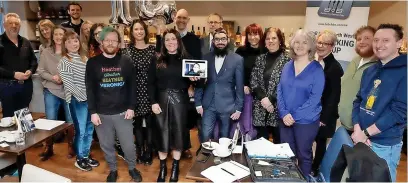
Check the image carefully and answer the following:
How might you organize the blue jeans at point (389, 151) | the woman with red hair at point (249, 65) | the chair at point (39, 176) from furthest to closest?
the woman with red hair at point (249, 65) < the blue jeans at point (389, 151) < the chair at point (39, 176)

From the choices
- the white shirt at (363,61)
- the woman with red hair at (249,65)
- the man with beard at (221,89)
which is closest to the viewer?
the white shirt at (363,61)

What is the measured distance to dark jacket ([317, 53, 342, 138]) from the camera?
2367mm

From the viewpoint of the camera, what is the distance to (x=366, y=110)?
1833 mm

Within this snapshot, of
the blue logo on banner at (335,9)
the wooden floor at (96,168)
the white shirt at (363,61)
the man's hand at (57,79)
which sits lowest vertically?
the wooden floor at (96,168)

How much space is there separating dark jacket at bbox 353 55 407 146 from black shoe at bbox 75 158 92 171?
7.91ft

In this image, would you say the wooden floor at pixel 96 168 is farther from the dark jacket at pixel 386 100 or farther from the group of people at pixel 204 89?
the dark jacket at pixel 386 100

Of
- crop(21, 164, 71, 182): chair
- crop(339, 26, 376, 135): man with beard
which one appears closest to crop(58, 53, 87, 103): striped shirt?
crop(21, 164, 71, 182): chair

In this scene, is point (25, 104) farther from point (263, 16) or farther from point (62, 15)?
point (263, 16)

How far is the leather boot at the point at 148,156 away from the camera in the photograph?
305cm

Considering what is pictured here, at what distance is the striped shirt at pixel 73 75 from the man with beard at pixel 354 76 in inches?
87.2

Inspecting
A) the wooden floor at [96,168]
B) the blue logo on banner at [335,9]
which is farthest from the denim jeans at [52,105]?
the blue logo on banner at [335,9]

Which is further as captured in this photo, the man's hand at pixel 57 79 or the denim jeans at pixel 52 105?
the denim jeans at pixel 52 105

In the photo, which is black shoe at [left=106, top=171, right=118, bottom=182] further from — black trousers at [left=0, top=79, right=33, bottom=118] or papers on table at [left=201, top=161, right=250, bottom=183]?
papers on table at [left=201, top=161, right=250, bottom=183]

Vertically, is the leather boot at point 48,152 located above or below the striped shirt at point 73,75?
below
